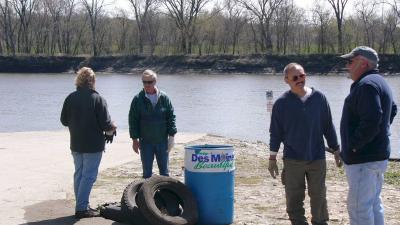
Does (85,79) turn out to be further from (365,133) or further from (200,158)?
(365,133)

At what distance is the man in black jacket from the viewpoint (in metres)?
7.76

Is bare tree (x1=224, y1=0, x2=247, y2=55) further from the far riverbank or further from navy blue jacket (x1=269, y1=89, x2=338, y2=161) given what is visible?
navy blue jacket (x1=269, y1=89, x2=338, y2=161)

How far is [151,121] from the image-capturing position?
8.48 metres

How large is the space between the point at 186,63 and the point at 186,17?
51.1ft

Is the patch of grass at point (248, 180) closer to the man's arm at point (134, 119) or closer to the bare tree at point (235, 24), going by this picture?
the man's arm at point (134, 119)

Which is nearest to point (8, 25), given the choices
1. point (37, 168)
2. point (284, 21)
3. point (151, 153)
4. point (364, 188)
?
point (284, 21)

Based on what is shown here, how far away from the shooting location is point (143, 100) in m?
8.47

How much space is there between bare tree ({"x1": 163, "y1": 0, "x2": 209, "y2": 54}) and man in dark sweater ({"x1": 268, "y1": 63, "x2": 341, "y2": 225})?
7859 cm

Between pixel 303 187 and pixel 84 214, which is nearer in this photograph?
pixel 303 187

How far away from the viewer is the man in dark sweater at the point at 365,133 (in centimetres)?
564

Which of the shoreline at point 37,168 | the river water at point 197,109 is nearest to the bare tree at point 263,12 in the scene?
the river water at point 197,109

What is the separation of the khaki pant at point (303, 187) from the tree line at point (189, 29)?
239 feet

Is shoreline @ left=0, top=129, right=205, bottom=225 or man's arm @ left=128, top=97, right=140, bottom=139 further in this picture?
shoreline @ left=0, top=129, right=205, bottom=225

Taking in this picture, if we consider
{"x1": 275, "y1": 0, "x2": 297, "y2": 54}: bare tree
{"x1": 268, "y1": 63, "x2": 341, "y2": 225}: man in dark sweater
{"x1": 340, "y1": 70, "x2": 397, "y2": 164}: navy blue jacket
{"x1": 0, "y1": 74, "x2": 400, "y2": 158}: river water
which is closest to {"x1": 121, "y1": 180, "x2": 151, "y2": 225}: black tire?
{"x1": 268, "y1": 63, "x2": 341, "y2": 225}: man in dark sweater
